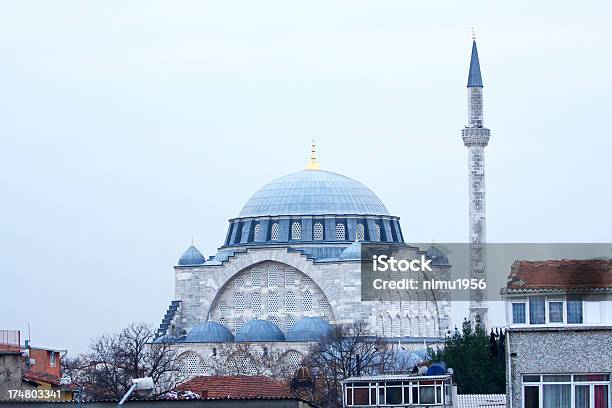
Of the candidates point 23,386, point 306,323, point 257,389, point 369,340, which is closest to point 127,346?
point 369,340

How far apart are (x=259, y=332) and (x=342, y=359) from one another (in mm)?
26686

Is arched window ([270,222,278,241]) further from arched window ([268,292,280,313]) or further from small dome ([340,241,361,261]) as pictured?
small dome ([340,241,361,261])

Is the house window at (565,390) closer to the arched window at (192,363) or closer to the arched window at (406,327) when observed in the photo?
the arched window at (192,363)

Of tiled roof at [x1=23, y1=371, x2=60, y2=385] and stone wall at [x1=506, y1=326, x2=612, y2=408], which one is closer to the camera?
stone wall at [x1=506, y1=326, x2=612, y2=408]

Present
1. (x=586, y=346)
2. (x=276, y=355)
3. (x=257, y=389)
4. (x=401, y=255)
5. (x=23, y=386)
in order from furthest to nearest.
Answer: (x=401, y=255), (x=276, y=355), (x=257, y=389), (x=23, y=386), (x=586, y=346)

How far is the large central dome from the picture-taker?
128 m

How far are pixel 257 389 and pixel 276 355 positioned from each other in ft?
186

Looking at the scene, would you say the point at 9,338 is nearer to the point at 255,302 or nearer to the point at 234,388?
the point at 234,388

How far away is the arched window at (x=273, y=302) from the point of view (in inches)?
4897

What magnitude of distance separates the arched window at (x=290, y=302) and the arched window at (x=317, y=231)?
4.11m

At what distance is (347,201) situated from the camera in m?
128

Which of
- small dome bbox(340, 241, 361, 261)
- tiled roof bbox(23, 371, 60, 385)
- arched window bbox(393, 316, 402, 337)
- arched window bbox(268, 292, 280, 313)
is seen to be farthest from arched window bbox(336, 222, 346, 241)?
tiled roof bbox(23, 371, 60, 385)

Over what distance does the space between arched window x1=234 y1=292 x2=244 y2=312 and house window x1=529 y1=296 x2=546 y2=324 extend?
92.0m

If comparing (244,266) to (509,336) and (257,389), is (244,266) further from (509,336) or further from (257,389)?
(509,336)
